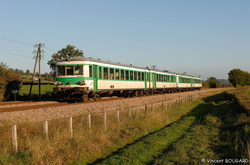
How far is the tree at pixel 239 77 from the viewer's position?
219 ft

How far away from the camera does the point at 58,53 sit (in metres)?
54.1

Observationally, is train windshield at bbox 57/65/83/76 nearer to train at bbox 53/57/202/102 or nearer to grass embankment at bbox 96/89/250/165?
train at bbox 53/57/202/102

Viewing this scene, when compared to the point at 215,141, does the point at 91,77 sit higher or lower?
higher

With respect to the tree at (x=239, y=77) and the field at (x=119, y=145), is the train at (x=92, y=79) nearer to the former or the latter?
the field at (x=119, y=145)

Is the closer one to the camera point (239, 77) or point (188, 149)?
point (188, 149)

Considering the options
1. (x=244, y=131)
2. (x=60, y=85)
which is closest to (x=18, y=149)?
(x=244, y=131)

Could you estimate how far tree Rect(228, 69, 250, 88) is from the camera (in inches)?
2633

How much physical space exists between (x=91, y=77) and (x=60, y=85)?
7.33 feet

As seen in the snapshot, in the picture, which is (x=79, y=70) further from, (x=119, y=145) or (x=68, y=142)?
(x=68, y=142)

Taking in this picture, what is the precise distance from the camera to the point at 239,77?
2613 inches

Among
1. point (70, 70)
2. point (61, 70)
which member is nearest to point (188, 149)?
point (70, 70)

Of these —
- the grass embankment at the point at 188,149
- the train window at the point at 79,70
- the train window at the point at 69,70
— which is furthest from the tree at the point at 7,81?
the grass embankment at the point at 188,149

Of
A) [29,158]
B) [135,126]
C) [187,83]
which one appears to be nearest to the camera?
[29,158]

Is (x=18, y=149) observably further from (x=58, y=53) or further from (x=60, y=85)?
(x=58, y=53)
